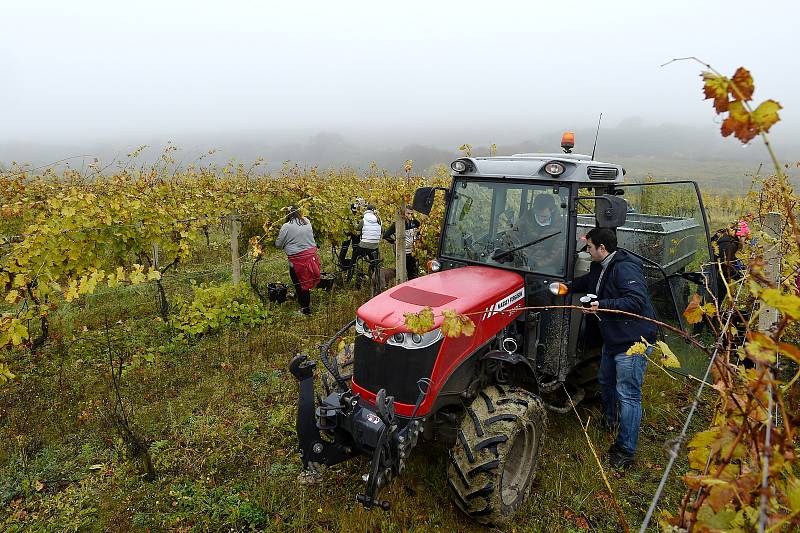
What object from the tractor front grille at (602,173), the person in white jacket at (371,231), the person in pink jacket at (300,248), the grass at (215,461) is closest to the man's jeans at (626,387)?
the grass at (215,461)

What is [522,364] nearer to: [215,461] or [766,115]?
[215,461]

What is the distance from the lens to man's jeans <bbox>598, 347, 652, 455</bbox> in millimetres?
3746

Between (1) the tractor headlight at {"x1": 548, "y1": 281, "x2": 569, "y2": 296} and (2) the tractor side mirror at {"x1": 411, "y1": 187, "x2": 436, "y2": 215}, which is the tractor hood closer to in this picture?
(1) the tractor headlight at {"x1": 548, "y1": 281, "x2": 569, "y2": 296}

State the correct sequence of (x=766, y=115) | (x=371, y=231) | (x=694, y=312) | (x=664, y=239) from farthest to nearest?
(x=371, y=231), (x=664, y=239), (x=694, y=312), (x=766, y=115)

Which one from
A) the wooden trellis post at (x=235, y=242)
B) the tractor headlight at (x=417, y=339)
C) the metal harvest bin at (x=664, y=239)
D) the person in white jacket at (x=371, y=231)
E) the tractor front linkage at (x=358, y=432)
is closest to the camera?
the tractor front linkage at (x=358, y=432)

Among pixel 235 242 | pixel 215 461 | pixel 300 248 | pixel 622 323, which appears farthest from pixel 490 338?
pixel 235 242

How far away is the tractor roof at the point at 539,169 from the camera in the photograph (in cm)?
365

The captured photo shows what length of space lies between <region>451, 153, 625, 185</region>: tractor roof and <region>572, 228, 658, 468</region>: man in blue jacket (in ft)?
1.52

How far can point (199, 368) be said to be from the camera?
5633 millimetres

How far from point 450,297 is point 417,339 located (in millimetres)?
446

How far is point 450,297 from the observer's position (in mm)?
3309

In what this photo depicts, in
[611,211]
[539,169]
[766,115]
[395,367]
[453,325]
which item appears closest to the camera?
[766,115]

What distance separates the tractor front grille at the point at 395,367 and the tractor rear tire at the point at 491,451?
458mm

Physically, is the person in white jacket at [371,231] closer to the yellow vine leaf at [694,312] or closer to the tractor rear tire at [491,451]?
the tractor rear tire at [491,451]
